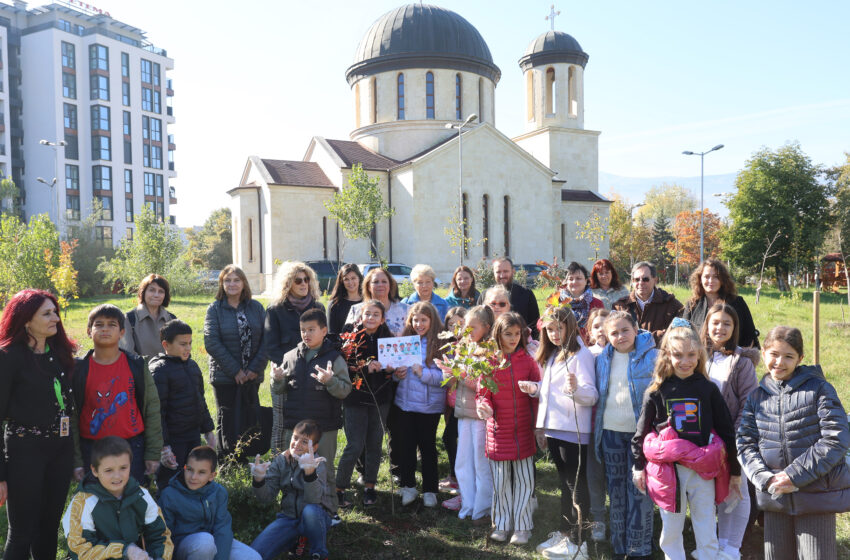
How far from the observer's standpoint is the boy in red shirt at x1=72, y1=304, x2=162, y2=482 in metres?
4.10

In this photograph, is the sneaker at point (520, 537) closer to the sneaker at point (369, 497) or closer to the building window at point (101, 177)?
the sneaker at point (369, 497)

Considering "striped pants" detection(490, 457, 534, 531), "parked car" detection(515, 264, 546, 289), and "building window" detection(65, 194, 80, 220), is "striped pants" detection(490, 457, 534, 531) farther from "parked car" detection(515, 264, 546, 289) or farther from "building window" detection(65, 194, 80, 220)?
"building window" detection(65, 194, 80, 220)

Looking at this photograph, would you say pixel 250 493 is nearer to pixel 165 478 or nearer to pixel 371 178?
pixel 165 478

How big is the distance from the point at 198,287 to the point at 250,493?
2324 centimetres

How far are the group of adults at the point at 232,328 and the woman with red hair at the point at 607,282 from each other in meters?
0.01

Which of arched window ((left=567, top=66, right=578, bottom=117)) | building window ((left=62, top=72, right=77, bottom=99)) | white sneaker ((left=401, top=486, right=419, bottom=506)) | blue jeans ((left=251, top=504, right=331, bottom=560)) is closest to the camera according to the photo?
blue jeans ((left=251, top=504, right=331, bottom=560))

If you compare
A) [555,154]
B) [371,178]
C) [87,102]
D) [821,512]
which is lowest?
[821,512]

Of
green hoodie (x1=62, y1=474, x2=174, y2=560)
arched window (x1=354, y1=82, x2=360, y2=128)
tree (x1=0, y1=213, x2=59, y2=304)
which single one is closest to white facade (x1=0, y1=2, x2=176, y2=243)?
arched window (x1=354, y1=82, x2=360, y2=128)

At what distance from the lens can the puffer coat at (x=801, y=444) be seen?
11.8 feet

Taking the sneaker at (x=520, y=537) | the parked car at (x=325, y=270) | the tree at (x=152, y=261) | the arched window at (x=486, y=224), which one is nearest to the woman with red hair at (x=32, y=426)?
the sneaker at (x=520, y=537)

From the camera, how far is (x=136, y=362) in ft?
14.1

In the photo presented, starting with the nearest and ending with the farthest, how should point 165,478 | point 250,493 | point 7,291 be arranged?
1. point 165,478
2. point 250,493
3. point 7,291

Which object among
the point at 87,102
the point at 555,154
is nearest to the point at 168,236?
the point at 555,154

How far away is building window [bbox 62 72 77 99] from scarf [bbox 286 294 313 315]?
5924 centimetres
